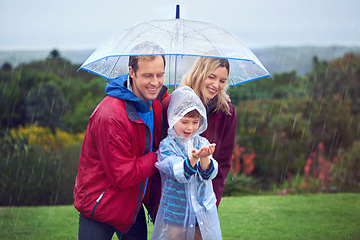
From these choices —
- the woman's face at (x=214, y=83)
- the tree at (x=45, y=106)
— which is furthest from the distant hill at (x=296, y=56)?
the woman's face at (x=214, y=83)

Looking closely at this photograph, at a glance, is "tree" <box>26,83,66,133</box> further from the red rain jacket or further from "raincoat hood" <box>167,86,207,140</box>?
"raincoat hood" <box>167,86,207,140</box>

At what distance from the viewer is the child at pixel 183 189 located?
2.62 m

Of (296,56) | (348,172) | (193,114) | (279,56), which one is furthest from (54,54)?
(193,114)

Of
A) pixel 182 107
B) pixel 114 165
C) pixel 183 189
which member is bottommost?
pixel 183 189

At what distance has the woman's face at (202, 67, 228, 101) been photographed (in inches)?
114

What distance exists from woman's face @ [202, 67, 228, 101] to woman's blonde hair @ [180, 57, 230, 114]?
2 cm

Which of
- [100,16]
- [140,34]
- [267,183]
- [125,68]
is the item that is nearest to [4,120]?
[100,16]

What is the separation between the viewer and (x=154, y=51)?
2529 millimetres

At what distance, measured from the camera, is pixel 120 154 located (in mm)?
2477

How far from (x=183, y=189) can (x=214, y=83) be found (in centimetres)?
79

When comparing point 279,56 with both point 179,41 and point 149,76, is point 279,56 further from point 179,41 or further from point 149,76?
point 149,76

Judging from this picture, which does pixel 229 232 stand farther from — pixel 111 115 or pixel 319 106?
pixel 319 106

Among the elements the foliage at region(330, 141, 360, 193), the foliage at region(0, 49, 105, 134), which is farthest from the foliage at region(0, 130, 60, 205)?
the foliage at region(330, 141, 360, 193)

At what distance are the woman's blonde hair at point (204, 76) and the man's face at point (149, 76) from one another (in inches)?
15.6
